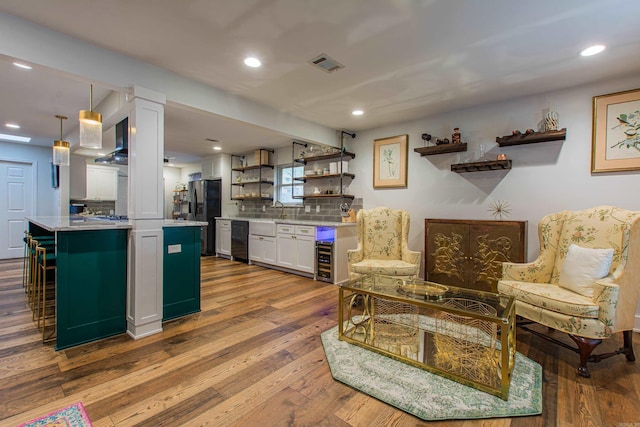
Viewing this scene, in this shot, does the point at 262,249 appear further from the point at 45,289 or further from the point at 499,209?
the point at 499,209

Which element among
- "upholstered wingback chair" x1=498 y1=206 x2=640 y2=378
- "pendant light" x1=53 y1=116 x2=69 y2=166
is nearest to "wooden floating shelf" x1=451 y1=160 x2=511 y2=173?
"upholstered wingback chair" x1=498 y1=206 x2=640 y2=378

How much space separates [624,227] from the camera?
2338 millimetres

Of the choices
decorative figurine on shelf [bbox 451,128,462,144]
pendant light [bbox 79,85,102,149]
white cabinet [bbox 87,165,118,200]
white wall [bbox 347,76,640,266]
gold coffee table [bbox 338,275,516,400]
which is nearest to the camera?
gold coffee table [bbox 338,275,516,400]

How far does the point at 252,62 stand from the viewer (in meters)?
2.71

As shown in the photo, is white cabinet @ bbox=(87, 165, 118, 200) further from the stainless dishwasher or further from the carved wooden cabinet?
the carved wooden cabinet

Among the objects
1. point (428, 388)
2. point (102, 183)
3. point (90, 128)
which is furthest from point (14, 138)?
point (428, 388)

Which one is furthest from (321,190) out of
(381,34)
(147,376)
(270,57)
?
(147,376)

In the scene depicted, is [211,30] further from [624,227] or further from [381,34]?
[624,227]

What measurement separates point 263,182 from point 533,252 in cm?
481

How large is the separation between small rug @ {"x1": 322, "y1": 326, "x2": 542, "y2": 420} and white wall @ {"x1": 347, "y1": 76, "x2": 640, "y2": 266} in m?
1.96

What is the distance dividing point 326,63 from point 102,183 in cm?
696

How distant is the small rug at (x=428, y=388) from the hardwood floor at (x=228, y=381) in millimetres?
51

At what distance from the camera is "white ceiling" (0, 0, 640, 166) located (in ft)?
6.50

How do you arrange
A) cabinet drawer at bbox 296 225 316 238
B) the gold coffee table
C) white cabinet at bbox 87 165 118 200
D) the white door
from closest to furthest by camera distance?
the gold coffee table < cabinet drawer at bbox 296 225 316 238 < the white door < white cabinet at bbox 87 165 118 200
